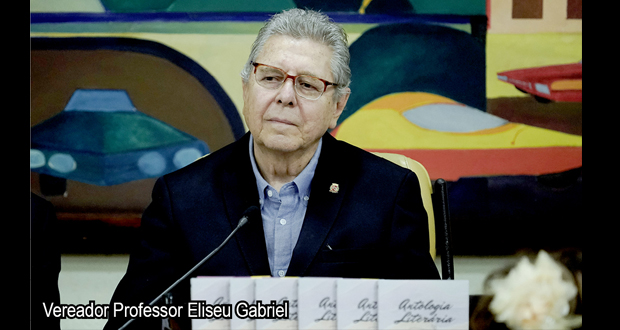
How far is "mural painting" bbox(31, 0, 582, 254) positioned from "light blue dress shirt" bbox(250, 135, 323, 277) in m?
0.62

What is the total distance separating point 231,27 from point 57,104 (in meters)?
0.78

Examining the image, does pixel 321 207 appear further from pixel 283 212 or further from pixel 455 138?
pixel 455 138

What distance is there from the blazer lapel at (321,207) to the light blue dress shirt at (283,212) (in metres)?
0.04

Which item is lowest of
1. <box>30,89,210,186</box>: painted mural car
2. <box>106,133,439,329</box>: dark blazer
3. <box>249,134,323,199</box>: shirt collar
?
<box>106,133,439,329</box>: dark blazer

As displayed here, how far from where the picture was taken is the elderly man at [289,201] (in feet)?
4.13

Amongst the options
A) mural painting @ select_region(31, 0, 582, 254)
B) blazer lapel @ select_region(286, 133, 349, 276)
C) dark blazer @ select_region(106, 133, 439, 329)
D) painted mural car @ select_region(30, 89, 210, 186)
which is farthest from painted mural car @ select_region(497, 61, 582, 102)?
painted mural car @ select_region(30, 89, 210, 186)

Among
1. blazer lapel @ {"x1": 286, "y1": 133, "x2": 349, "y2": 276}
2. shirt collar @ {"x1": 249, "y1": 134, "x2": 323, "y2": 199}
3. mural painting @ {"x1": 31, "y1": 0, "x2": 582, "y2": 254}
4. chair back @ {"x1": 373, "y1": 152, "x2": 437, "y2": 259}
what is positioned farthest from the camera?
mural painting @ {"x1": 31, "y1": 0, "x2": 582, "y2": 254}

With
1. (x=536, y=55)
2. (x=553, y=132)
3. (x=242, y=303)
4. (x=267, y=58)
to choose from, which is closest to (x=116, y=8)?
(x=267, y=58)

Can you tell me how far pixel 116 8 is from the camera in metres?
1.92

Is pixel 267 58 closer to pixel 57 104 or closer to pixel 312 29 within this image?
pixel 312 29

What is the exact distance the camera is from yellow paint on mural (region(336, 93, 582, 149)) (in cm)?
195

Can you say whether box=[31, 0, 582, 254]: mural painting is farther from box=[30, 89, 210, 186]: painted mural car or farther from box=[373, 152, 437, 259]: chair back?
box=[373, 152, 437, 259]: chair back

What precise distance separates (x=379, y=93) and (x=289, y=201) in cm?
78

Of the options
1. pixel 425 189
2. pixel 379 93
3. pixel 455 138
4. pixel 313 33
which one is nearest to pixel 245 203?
pixel 313 33
